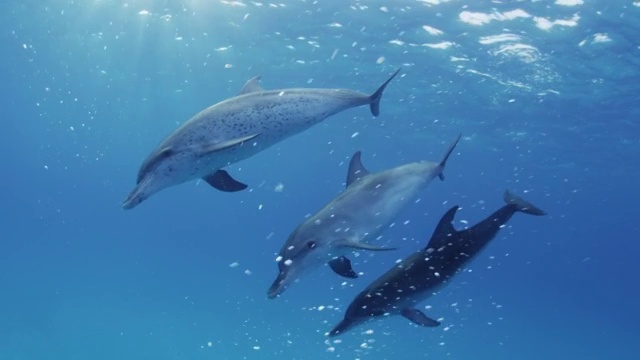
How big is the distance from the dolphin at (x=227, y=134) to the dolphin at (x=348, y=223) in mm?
936

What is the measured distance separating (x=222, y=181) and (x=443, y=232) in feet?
8.47

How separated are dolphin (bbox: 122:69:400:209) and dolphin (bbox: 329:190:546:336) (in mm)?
1928

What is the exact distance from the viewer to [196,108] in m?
52.8

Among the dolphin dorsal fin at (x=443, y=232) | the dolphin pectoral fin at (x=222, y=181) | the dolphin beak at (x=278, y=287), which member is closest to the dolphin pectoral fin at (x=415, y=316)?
the dolphin dorsal fin at (x=443, y=232)

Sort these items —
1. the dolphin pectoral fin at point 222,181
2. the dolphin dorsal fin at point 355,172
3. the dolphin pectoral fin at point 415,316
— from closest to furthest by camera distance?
1. the dolphin pectoral fin at point 222,181
2. the dolphin pectoral fin at point 415,316
3. the dolphin dorsal fin at point 355,172

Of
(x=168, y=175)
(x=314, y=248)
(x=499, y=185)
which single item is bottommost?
(x=499, y=185)

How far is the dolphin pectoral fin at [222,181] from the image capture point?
601 cm

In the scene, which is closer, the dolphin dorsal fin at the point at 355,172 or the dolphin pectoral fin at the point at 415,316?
the dolphin pectoral fin at the point at 415,316

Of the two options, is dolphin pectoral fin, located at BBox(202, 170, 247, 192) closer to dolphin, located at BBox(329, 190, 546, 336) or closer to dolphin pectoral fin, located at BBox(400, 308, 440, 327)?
dolphin, located at BBox(329, 190, 546, 336)

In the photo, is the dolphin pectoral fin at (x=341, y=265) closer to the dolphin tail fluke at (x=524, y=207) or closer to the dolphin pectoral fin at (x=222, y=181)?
the dolphin pectoral fin at (x=222, y=181)

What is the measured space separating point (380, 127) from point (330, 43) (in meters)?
19.7

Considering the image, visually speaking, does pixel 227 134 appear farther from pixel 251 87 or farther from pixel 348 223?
pixel 348 223

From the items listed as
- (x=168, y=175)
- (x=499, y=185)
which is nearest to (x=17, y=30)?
(x=168, y=175)

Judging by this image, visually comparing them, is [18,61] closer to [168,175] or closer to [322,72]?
[322,72]
